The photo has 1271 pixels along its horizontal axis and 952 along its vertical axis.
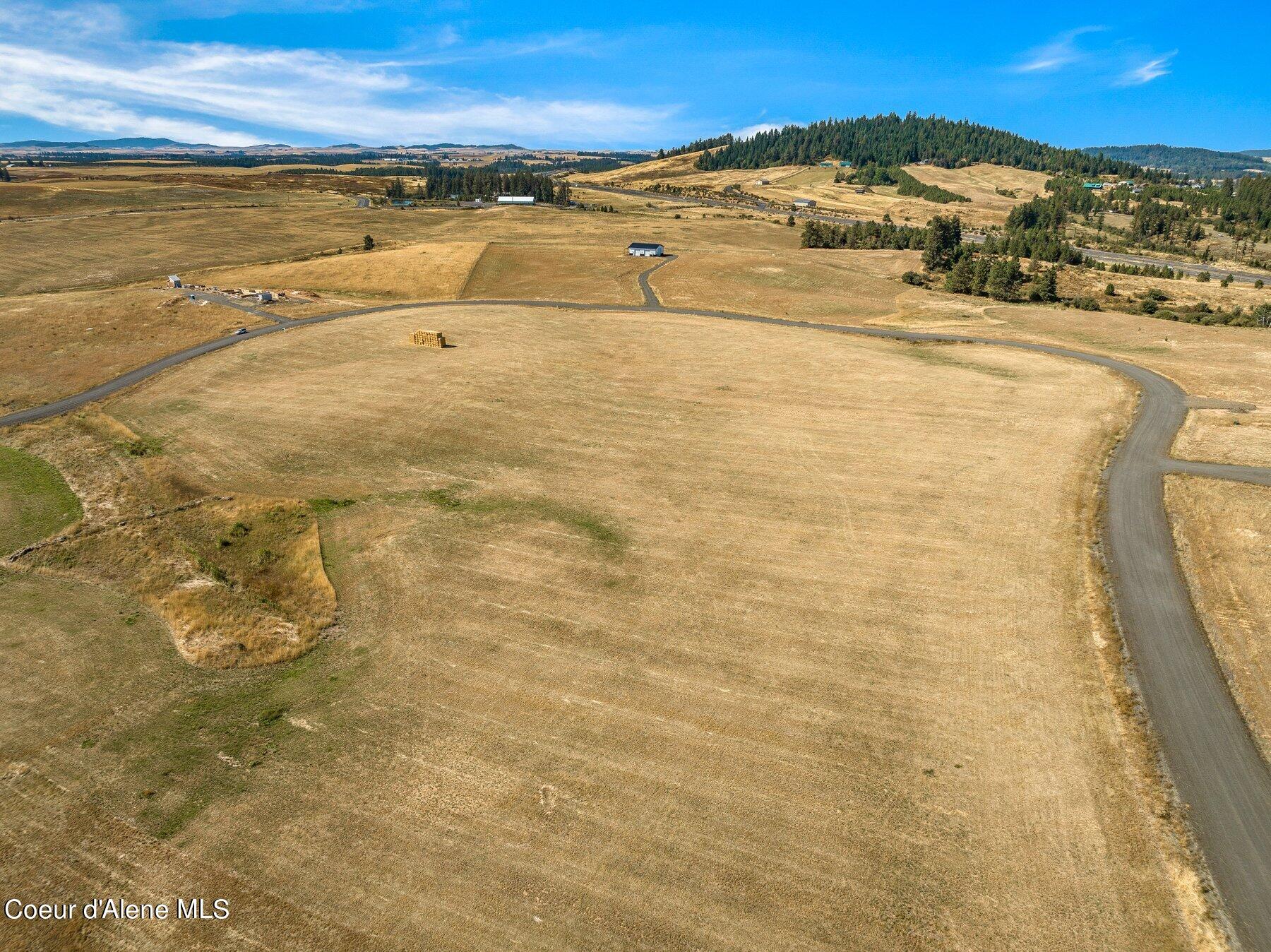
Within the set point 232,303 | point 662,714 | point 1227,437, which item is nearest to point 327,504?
point 662,714

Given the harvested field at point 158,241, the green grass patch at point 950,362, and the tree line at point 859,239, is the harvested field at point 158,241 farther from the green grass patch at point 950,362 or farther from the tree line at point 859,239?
the green grass patch at point 950,362

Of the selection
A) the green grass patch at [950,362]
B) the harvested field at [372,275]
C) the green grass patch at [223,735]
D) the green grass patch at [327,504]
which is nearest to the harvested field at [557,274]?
the harvested field at [372,275]

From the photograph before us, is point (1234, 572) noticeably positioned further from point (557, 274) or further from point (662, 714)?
point (557, 274)

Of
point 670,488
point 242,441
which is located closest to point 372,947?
point 670,488

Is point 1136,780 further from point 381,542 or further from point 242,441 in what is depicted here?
point 242,441

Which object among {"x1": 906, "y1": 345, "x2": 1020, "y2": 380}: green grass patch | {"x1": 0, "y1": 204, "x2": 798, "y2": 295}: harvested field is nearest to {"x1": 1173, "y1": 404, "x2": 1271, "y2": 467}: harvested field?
{"x1": 906, "y1": 345, "x2": 1020, "y2": 380}: green grass patch
